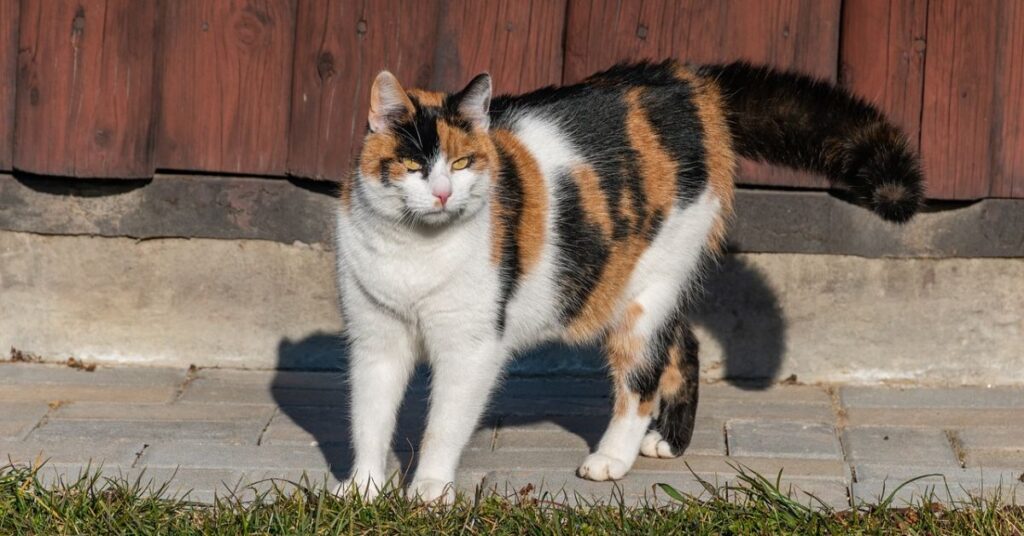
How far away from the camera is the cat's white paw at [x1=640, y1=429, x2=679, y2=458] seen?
4.80 metres

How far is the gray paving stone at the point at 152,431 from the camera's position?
4.85m

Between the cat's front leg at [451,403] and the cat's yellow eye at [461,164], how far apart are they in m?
0.51

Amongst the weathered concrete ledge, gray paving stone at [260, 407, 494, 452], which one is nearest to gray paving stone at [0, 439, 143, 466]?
gray paving stone at [260, 407, 494, 452]

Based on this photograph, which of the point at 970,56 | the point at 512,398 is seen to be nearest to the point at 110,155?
the point at 512,398

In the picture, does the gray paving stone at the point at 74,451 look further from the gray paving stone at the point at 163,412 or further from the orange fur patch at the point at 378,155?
the orange fur patch at the point at 378,155

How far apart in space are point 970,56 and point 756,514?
2.33m

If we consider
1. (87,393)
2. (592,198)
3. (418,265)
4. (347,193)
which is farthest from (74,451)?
(592,198)

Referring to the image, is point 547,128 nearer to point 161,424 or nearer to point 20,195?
point 161,424

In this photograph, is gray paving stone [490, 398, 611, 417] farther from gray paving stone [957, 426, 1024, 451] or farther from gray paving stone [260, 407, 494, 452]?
gray paving stone [957, 426, 1024, 451]

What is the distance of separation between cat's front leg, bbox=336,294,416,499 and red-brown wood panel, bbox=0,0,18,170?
1.93 m

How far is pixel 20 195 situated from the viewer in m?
5.57

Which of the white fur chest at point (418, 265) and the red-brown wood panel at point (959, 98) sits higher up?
the red-brown wood panel at point (959, 98)

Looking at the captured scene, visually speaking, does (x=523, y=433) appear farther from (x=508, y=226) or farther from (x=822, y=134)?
(x=822, y=134)

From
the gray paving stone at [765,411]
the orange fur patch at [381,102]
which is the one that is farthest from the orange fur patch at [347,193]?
the gray paving stone at [765,411]
